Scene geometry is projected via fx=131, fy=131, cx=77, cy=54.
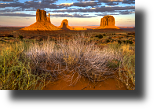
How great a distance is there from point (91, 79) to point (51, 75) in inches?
54.4

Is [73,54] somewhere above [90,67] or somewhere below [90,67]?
above

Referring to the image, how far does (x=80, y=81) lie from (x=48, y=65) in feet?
5.02

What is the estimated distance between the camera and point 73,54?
17.6 feet
